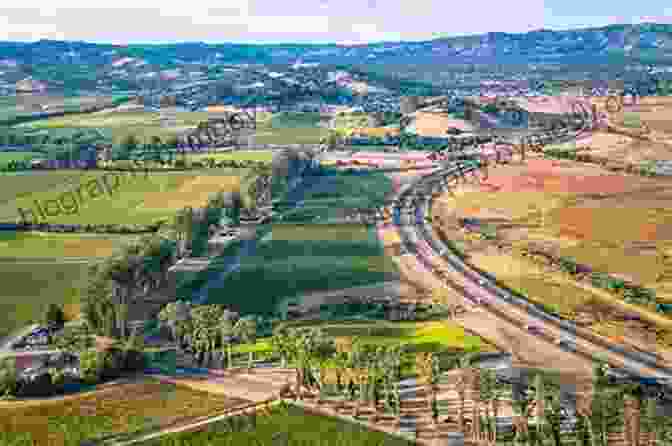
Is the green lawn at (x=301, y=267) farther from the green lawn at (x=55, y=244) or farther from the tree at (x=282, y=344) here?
the green lawn at (x=55, y=244)

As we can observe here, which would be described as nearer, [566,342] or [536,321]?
[566,342]

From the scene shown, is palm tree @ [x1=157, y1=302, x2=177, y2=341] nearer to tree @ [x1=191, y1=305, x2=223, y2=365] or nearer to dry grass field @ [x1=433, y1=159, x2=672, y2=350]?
tree @ [x1=191, y1=305, x2=223, y2=365]

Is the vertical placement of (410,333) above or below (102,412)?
above

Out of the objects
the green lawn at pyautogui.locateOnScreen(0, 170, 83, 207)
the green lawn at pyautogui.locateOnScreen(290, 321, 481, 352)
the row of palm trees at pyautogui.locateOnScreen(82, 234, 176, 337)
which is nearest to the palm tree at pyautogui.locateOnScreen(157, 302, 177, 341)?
the row of palm trees at pyautogui.locateOnScreen(82, 234, 176, 337)

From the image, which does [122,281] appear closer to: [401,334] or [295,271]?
[295,271]

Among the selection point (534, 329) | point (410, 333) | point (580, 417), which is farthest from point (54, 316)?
point (580, 417)

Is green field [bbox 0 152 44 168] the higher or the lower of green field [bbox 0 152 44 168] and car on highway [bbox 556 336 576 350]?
the higher

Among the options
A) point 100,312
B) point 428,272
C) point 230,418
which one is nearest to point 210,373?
point 230,418
